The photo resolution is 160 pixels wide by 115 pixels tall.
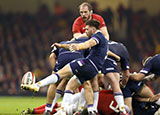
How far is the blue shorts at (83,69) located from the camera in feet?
20.1

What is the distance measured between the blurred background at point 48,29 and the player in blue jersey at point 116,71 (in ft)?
28.7

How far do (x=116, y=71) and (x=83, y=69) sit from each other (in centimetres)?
90

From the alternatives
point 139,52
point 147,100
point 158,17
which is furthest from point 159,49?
point 147,100

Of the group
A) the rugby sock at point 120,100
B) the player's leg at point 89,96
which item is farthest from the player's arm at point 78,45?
the rugby sock at point 120,100

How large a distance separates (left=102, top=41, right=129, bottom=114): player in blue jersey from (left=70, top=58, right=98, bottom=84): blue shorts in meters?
0.55

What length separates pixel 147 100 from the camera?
6.92 meters

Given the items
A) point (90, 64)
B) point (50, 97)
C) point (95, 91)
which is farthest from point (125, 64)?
point (50, 97)

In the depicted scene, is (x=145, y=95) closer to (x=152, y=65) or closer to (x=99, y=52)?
(x=152, y=65)

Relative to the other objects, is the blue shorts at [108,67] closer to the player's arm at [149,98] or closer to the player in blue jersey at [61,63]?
the player in blue jersey at [61,63]

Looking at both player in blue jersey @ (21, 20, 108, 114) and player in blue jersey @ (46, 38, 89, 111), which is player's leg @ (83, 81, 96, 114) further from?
player in blue jersey @ (46, 38, 89, 111)

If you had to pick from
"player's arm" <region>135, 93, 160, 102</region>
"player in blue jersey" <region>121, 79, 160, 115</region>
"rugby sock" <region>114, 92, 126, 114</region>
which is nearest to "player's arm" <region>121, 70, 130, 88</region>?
"player in blue jersey" <region>121, 79, 160, 115</region>

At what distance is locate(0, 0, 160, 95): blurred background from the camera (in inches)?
654

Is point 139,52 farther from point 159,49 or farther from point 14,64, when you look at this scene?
point 14,64

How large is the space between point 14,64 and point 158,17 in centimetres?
700
